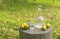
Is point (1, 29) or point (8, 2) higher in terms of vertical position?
point (8, 2)

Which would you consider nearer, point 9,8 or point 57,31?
point 57,31

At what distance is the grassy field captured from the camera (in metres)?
5.99

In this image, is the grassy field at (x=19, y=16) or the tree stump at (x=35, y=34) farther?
the grassy field at (x=19, y=16)

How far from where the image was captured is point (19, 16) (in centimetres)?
736

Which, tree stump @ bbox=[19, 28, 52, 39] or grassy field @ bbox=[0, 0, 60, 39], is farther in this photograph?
grassy field @ bbox=[0, 0, 60, 39]

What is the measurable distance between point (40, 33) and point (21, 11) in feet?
10.5

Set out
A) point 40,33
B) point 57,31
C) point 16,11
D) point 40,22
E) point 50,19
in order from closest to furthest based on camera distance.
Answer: point 40,33 < point 40,22 < point 57,31 < point 50,19 < point 16,11

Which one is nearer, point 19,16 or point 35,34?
point 35,34

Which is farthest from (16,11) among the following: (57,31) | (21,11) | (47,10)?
(57,31)

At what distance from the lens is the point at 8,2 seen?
8594 mm

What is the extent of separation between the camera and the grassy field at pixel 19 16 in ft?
19.6

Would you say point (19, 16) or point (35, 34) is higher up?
point (19, 16)

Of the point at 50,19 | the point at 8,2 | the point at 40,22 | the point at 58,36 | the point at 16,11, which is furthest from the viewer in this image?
the point at 8,2

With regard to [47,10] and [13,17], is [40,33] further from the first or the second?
[47,10]
